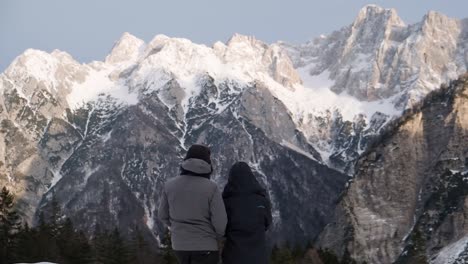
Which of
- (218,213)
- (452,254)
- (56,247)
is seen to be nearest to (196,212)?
(218,213)

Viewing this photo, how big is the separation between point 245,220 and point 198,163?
5.14 feet

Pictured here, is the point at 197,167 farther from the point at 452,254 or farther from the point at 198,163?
the point at 452,254

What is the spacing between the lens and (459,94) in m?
198

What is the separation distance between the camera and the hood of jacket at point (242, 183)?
14.2 m

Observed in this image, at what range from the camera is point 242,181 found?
14.3m

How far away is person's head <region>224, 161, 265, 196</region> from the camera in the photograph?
14227mm

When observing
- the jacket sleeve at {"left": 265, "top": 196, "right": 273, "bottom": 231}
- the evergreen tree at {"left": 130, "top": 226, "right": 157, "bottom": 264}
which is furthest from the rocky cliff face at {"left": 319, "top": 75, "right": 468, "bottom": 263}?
the jacket sleeve at {"left": 265, "top": 196, "right": 273, "bottom": 231}

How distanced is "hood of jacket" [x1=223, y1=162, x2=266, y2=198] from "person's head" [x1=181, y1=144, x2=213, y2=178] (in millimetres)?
534

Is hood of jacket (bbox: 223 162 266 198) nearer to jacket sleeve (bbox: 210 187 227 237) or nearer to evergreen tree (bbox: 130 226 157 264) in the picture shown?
jacket sleeve (bbox: 210 187 227 237)

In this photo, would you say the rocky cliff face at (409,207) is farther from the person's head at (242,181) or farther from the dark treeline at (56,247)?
the person's head at (242,181)

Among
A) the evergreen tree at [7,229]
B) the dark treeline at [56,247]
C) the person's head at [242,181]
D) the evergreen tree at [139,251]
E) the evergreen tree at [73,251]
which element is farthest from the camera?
the evergreen tree at [139,251]

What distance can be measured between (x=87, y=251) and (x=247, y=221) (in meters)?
63.1

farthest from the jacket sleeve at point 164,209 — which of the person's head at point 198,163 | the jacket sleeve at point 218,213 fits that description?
the jacket sleeve at point 218,213

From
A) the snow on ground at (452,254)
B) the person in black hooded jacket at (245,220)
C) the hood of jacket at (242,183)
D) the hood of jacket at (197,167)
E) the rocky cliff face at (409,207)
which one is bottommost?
the person in black hooded jacket at (245,220)
